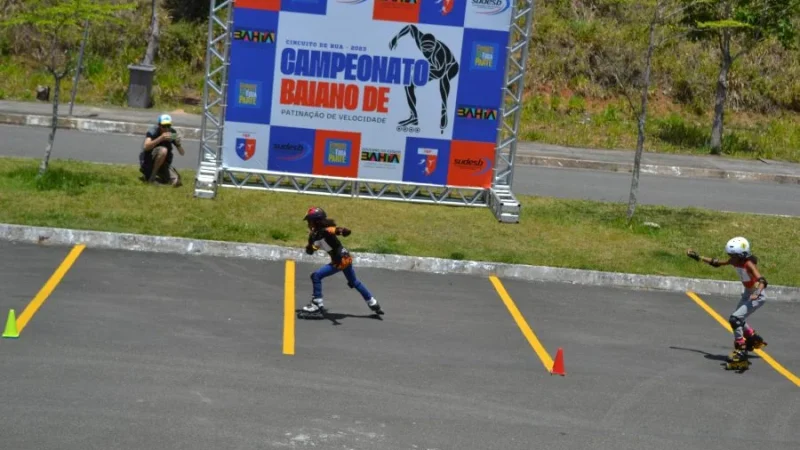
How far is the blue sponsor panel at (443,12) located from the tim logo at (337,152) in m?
2.33

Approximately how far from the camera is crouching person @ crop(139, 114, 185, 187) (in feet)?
59.3

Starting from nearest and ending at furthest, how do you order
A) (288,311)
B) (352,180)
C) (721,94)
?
(288,311) → (352,180) → (721,94)

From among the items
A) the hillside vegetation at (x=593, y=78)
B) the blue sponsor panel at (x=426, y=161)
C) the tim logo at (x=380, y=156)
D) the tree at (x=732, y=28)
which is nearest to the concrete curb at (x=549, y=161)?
the tree at (x=732, y=28)

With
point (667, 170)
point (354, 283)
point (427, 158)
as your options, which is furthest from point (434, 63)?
point (667, 170)

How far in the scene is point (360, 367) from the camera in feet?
35.2

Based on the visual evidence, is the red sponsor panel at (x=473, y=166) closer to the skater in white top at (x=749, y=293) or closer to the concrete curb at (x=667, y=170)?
the concrete curb at (x=667, y=170)

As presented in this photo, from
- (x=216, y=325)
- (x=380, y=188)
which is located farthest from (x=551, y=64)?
(x=216, y=325)

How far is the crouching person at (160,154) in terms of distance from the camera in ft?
59.3

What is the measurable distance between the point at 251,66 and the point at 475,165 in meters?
3.96

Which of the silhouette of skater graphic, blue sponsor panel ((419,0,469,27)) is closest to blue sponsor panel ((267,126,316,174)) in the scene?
the silhouette of skater graphic

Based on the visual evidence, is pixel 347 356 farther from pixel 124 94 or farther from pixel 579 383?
pixel 124 94

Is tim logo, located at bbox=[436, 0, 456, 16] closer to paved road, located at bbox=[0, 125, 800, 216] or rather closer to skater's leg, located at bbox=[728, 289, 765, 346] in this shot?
paved road, located at bbox=[0, 125, 800, 216]

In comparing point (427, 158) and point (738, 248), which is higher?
point (427, 158)

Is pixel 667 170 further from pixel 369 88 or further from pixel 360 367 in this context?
pixel 360 367
